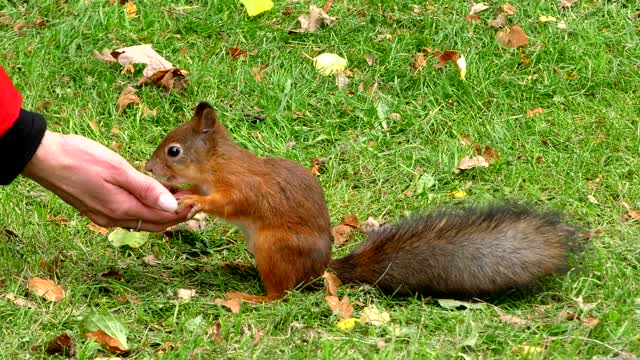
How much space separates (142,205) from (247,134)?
1296mm

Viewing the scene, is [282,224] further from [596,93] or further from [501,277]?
[596,93]

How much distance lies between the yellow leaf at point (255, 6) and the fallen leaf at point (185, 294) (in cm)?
219

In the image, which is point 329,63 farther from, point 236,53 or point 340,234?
point 340,234

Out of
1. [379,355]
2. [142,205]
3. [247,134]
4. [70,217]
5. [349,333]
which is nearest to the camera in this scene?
[379,355]

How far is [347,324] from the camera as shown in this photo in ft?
9.13

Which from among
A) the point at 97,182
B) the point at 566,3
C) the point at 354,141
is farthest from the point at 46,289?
the point at 566,3

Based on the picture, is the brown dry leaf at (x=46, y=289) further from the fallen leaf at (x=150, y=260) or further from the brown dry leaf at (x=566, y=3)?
the brown dry leaf at (x=566, y=3)

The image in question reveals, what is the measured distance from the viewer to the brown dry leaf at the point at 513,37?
4.84 meters


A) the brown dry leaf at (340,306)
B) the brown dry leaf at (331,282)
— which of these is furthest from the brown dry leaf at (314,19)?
the brown dry leaf at (340,306)

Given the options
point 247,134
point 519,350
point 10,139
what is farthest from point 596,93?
point 10,139

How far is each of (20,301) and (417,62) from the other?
2.38 m

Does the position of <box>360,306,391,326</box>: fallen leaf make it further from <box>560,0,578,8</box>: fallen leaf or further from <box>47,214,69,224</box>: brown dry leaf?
<box>560,0,578,8</box>: fallen leaf

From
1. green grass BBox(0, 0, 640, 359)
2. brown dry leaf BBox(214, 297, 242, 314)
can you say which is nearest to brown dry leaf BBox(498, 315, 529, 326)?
green grass BBox(0, 0, 640, 359)

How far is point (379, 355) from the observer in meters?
2.48
